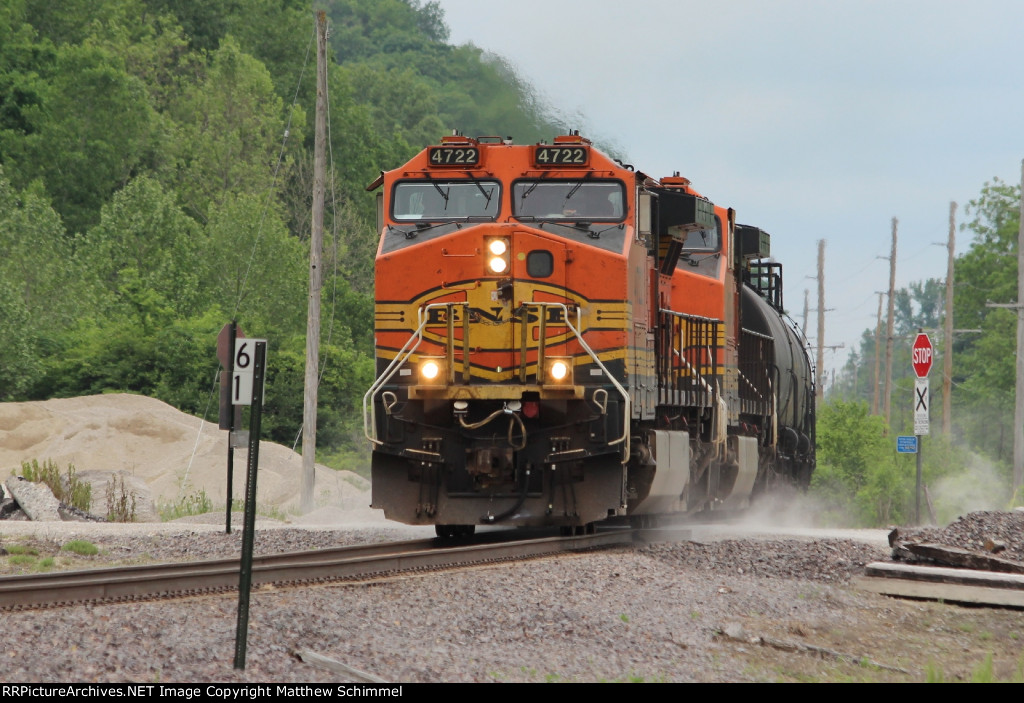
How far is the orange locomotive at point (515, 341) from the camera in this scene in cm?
1335

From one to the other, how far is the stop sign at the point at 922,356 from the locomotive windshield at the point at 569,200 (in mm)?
9606

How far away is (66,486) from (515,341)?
11904mm

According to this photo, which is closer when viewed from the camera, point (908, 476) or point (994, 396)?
point (908, 476)

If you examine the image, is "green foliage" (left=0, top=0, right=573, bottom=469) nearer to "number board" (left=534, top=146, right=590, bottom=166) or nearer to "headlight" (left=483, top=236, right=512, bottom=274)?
"number board" (left=534, top=146, right=590, bottom=166)

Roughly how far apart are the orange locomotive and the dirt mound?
11602 millimetres

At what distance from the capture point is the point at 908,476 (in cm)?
4581

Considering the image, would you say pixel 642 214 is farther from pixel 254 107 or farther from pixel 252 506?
pixel 254 107

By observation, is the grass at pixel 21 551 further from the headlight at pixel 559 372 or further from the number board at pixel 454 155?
the number board at pixel 454 155

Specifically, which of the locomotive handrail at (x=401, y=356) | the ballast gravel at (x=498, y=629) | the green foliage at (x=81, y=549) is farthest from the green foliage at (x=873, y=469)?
the green foliage at (x=81, y=549)

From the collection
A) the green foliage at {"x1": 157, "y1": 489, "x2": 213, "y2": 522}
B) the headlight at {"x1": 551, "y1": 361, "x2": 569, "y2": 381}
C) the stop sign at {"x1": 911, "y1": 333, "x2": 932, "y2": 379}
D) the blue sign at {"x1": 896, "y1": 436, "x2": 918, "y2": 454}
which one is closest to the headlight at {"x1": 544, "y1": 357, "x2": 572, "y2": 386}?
the headlight at {"x1": 551, "y1": 361, "x2": 569, "y2": 381}

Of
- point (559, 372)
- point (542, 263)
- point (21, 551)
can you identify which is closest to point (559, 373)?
point (559, 372)

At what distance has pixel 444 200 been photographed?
46.2ft
